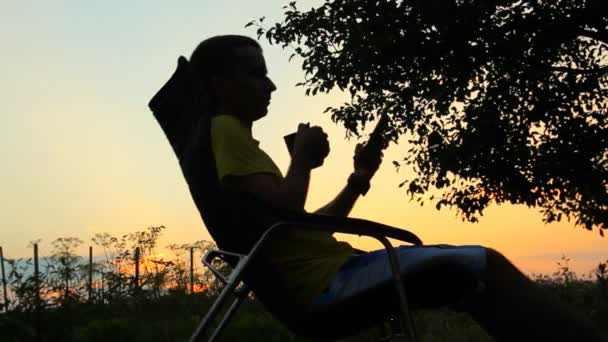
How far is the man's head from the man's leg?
0.98 meters

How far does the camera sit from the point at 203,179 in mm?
2438

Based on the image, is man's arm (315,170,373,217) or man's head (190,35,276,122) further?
man's arm (315,170,373,217)

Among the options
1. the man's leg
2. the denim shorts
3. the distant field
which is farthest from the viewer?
the distant field

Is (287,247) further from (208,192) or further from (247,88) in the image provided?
(247,88)

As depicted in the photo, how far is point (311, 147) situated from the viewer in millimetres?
2400

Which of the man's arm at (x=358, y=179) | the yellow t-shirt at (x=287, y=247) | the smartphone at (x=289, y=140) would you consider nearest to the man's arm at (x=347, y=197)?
the man's arm at (x=358, y=179)

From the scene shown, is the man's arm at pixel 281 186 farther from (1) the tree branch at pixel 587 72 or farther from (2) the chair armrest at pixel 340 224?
(1) the tree branch at pixel 587 72

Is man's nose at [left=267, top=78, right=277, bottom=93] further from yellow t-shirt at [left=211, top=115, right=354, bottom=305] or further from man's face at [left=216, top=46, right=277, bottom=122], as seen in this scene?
yellow t-shirt at [left=211, top=115, right=354, bottom=305]

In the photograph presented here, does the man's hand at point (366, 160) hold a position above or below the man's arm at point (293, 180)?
above

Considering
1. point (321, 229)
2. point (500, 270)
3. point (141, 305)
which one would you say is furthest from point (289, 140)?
point (141, 305)

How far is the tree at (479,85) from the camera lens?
10.5 m

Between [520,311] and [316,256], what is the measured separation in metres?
0.69

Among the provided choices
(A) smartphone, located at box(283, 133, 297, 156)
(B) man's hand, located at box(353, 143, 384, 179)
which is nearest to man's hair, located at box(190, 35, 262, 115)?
(A) smartphone, located at box(283, 133, 297, 156)

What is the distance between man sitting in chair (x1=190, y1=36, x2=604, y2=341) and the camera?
82.3 inches
